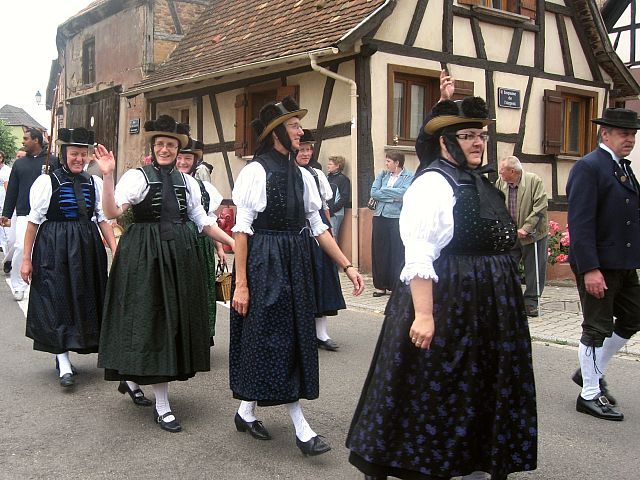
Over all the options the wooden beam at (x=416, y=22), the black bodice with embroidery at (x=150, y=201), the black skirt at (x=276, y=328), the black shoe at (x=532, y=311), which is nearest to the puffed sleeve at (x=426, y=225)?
the black skirt at (x=276, y=328)

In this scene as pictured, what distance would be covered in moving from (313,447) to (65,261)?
2.53 meters

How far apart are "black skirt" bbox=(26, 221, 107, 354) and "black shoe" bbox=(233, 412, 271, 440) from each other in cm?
162

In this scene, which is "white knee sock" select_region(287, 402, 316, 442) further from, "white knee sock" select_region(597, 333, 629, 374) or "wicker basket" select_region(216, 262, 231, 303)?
"white knee sock" select_region(597, 333, 629, 374)

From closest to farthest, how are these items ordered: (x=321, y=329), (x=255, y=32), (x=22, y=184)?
1. (x=321, y=329)
2. (x=22, y=184)
3. (x=255, y=32)

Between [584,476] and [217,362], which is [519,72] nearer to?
[217,362]

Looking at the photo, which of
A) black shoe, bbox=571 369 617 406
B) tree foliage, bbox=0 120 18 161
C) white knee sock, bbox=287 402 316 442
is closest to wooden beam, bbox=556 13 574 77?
black shoe, bbox=571 369 617 406

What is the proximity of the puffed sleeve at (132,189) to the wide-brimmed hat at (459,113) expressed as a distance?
6.44 feet

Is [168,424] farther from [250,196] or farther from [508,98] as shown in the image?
[508,98]

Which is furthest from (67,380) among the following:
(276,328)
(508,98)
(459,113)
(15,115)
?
(15,115)

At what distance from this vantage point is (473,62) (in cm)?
1259

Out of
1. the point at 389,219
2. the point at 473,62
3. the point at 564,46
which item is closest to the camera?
the point at 389,219

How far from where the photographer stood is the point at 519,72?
43.7 feet

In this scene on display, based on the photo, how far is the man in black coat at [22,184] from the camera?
8.89m

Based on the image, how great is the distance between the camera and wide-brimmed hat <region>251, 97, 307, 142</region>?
387cm
